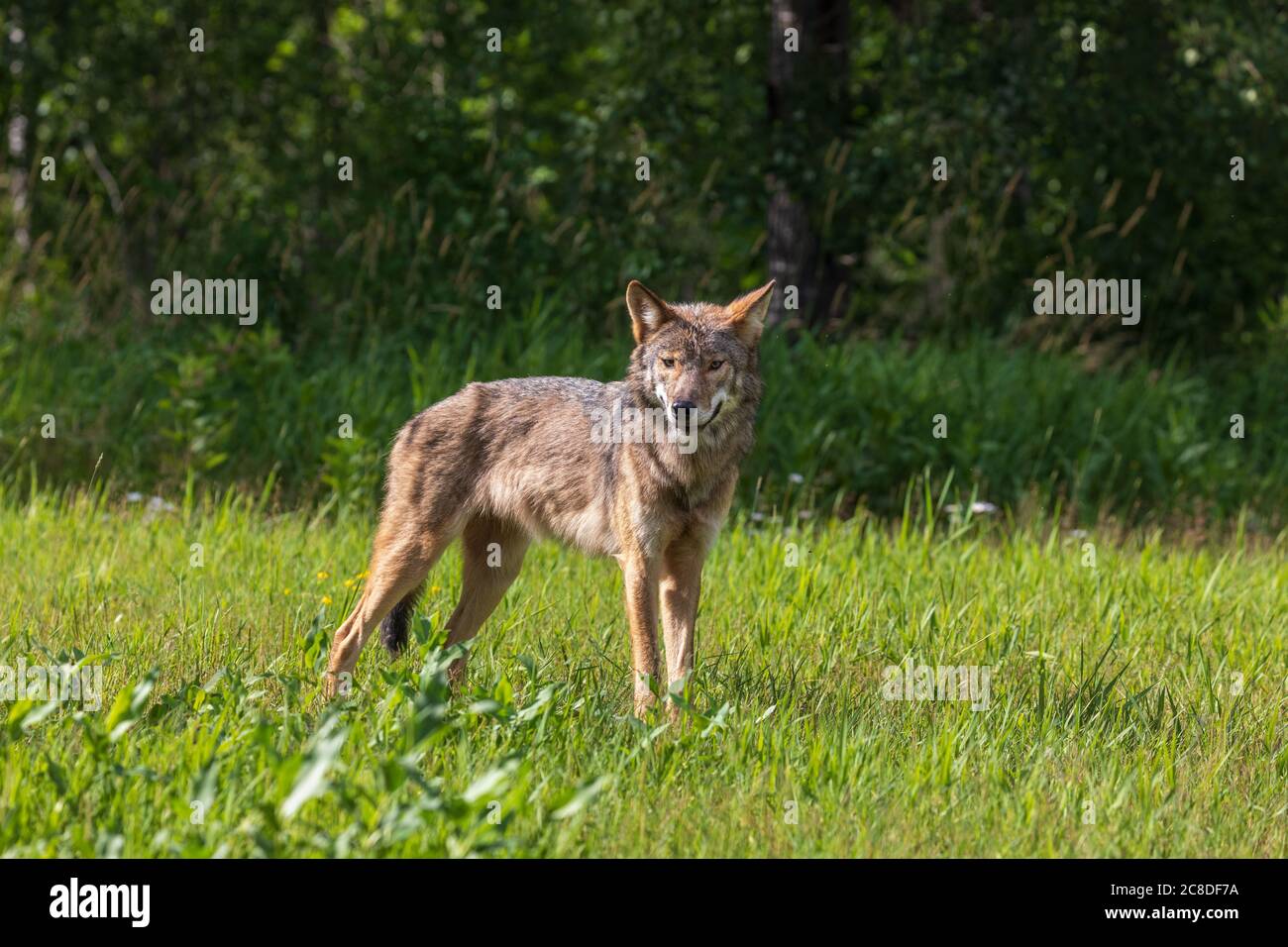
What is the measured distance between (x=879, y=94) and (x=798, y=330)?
104 inches

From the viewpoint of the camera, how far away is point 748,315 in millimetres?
6000

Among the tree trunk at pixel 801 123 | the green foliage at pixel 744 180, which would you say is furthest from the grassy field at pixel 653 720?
the tree trunk at pixel 801 123

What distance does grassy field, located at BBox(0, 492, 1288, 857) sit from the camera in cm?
415

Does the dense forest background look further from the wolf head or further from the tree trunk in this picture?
the wolf head

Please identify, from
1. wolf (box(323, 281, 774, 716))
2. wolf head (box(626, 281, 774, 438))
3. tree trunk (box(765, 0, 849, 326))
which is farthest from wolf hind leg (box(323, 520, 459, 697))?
tree trunk (box(765, 0, 849, 326))

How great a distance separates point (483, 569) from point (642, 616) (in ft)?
3.43

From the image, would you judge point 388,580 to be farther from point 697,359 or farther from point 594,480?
point 697,359

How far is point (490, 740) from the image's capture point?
191 inches

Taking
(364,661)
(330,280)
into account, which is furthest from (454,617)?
(330,280)

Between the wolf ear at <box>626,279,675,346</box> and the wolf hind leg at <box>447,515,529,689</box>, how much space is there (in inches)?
43.8

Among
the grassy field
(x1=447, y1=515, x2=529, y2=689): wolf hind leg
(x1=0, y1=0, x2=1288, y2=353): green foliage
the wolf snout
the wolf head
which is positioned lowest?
the grassy field

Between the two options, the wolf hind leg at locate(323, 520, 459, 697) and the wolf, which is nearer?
the wolf

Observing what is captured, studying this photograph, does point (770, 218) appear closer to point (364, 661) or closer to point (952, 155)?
point (952, 155)

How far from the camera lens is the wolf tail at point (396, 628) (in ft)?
21.2
